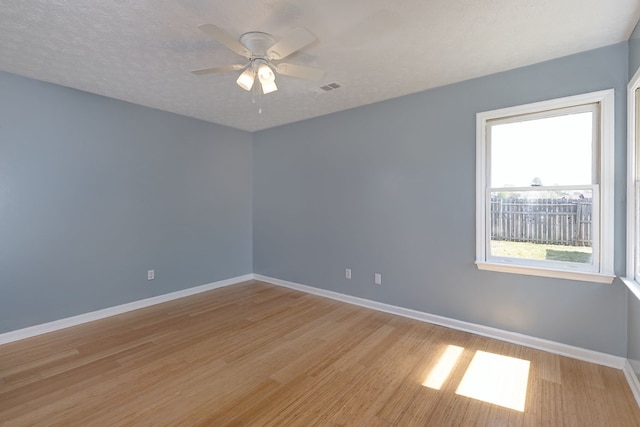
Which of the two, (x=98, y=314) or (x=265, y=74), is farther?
(x=98, y=314)

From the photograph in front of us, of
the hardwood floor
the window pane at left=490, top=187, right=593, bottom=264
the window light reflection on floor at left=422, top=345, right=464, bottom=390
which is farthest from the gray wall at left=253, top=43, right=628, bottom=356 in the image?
the window light reflection on floor at left=422, top=345, right=464, bottom=390

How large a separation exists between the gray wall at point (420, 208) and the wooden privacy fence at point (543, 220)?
22 cm

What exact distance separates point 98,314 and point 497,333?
4370 mm

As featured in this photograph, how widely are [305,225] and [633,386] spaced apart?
3573mm

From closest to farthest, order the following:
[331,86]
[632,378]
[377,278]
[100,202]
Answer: [632,378]
[331,86]
[100,202]
[377,278]

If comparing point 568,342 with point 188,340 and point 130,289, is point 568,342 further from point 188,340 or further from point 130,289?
point 130,289

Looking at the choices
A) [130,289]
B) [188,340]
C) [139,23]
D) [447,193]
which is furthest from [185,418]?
[447,193]

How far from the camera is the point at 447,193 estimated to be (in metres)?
3.15

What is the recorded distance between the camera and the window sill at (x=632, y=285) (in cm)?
200

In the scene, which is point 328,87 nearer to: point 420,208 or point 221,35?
point 221,35

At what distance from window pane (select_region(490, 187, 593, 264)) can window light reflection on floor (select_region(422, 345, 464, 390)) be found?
1039mm

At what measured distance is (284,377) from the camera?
7.47 ft

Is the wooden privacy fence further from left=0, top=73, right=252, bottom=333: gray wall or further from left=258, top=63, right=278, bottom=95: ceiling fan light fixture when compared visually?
left=0, top=73, right=252, bottom=333: gray wall

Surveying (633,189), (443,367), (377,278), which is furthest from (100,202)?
(633,189)
